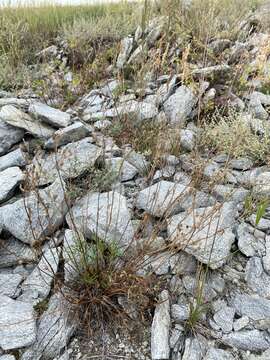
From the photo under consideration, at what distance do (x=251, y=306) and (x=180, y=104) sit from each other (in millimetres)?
2251

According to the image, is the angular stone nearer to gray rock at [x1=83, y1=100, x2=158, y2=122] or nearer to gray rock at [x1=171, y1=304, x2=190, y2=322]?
gray rock at [x1=171, y1=304, x2=190, y2=322]

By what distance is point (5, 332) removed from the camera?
6.54 ft

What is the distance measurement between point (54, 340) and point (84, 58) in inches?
154

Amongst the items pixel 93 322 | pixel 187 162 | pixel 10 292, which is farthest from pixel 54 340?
pixel 187 162

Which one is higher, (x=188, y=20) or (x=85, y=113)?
(x=188, y=20)

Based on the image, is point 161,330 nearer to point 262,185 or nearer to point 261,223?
point 261,223

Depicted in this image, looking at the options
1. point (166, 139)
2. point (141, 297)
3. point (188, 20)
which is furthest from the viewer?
point (188, 20)

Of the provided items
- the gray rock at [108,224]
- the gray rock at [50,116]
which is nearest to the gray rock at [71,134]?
the gray rock at [50,116]

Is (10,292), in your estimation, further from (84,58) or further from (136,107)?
(84,58)

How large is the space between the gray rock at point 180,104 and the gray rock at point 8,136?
1.49 meters

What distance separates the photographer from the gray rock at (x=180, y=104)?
3764 millimetres

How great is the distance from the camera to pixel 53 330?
204 cm

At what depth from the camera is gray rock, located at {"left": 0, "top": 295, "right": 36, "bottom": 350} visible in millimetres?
1972

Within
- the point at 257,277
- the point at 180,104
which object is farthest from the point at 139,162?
the point at 257,277
